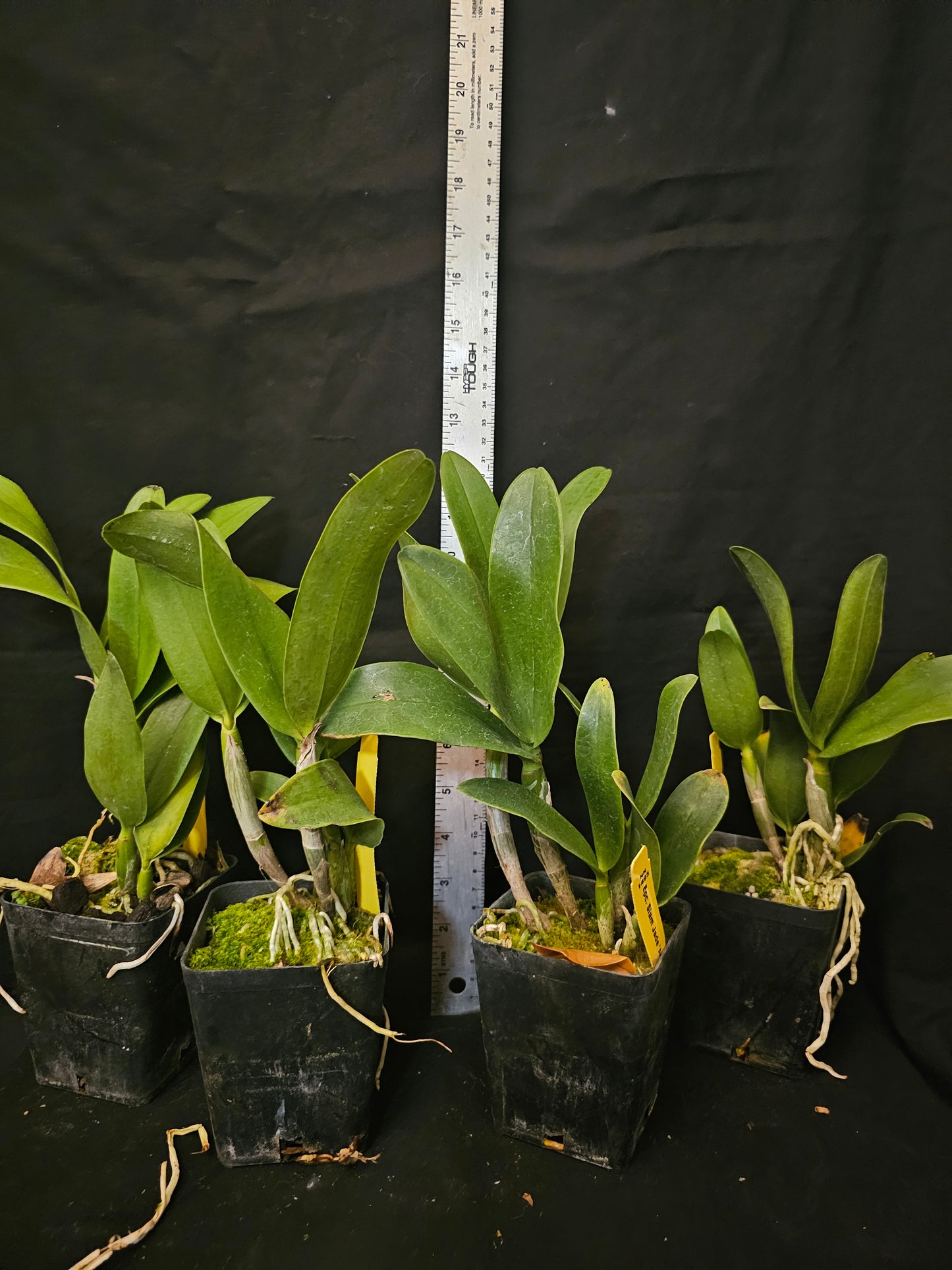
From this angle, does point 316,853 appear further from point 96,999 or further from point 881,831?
point 881,831

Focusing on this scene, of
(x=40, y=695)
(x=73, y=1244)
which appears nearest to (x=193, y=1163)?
(x=73, y=1244)

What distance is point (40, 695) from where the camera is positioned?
115cm

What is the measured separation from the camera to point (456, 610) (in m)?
0.78

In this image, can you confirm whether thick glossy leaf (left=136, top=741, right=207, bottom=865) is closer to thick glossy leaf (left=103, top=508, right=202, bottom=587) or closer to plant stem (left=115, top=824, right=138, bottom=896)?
plant stem (left=115, top=824, right=138, bottom=896)

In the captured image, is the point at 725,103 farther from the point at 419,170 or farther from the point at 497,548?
the point at 497,548

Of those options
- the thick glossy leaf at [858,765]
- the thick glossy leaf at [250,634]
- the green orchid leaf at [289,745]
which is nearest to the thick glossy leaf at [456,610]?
the thick glossy leaf at [250,634]

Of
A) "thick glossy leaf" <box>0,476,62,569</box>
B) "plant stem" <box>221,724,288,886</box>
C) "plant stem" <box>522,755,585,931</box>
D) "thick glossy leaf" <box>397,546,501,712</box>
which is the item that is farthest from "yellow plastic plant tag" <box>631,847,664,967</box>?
"thick glossy leaf" <box>0,476,62,569</box>

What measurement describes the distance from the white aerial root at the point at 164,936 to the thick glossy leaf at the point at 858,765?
0.87m

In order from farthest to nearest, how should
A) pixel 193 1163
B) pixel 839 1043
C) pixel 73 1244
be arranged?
pixel 839 1043 < pixel 193 1163 < pixel 73 1244

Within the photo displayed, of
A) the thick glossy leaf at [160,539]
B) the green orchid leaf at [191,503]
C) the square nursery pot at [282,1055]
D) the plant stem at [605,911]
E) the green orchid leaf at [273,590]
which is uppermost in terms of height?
the green orchid leaf at [191,503]

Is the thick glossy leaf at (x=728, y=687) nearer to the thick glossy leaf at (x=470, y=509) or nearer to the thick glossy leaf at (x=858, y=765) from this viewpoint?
the thick glossy leaf at (x=858, y=765)

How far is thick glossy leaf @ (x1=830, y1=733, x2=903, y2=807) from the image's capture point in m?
1.00

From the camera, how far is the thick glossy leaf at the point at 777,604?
3.16 feet

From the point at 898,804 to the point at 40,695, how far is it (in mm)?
1352
